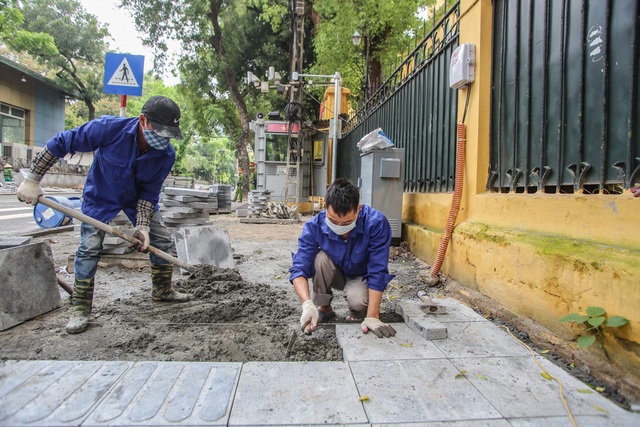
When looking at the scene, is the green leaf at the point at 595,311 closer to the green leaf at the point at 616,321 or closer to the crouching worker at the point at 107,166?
the green leaf at the point at 616,321

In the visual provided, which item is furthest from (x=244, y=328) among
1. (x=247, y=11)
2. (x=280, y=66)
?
(x=247, y=11)

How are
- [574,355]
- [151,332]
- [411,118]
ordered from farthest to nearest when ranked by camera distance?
[411,118] → [151,332] → [574,355]

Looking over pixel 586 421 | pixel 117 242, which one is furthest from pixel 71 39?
pixel 586 421

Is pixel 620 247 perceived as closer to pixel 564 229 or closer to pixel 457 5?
pixel 564 229

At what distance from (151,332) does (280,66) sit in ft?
59.1

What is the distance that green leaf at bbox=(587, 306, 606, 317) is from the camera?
2.02 metres

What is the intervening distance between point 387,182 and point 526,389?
373cm

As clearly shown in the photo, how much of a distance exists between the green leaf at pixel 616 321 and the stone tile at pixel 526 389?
1.09 feet

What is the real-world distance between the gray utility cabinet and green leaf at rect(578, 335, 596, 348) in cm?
343

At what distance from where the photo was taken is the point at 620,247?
6.73 feet

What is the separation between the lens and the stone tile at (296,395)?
65.8 inches

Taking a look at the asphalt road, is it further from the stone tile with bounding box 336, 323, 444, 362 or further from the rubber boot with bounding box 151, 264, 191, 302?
the stone tile with bounding box 336, 323, 444, 362

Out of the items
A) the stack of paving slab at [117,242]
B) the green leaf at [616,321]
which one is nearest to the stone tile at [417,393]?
the green leaf at [616,321]

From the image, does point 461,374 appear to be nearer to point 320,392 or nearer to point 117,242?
point 320,392
